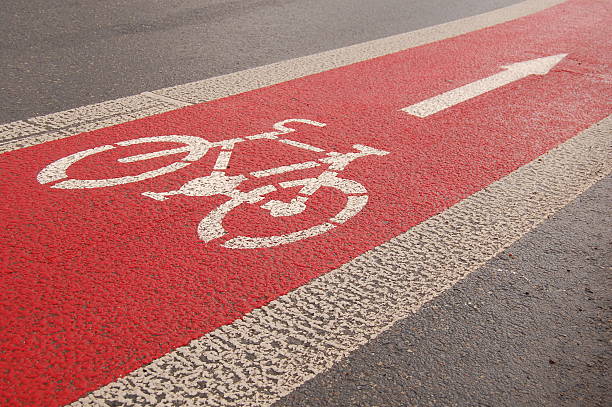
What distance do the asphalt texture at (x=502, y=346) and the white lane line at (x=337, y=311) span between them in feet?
0.30

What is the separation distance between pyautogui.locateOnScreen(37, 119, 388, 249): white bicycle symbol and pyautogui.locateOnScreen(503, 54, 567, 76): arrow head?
2.99 metres

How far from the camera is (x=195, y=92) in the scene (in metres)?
6.16

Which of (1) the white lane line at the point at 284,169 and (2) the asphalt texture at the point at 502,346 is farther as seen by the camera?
(1) the white lane line at the point at 284,169

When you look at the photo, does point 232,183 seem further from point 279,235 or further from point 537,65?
point 537,65

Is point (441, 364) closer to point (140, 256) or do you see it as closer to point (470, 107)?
point (140, 256)

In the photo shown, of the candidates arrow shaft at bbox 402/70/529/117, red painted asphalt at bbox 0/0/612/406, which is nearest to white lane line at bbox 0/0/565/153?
red painted asphalt at bbox 0/0/612/406

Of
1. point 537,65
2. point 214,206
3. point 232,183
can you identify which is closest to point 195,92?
point 232,183

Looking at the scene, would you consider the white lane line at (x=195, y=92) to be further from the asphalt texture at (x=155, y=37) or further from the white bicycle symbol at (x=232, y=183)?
the white bicycle symbol at (x=232, y=183)

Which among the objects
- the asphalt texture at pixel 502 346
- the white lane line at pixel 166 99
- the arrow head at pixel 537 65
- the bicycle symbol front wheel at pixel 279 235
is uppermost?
the white lane line at pixel 166 99

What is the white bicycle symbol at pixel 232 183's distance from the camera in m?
3.79

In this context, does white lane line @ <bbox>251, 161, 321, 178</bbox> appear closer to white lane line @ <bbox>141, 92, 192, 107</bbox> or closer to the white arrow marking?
the white arrow marking

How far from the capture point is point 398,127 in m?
5.47

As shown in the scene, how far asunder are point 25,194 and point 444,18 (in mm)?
7311

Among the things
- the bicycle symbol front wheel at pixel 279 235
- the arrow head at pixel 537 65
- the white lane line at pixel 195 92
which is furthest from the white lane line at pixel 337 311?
the arrow head at pixel 537 65
